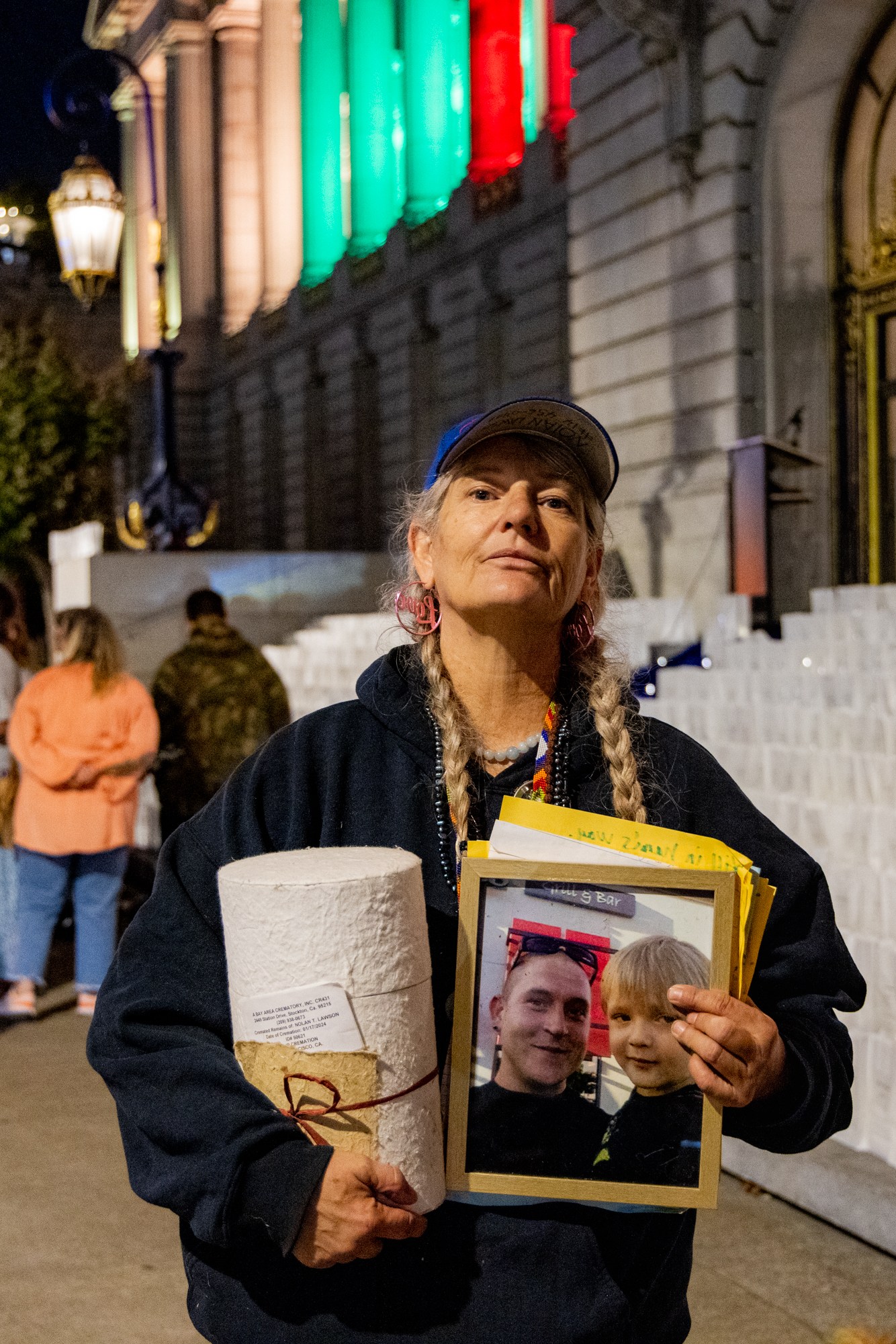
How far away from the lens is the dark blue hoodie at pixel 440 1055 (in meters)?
1.89

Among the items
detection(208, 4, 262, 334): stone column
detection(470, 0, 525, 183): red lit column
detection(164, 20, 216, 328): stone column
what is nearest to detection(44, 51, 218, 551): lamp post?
detection(470, 0, 525, 183): red lit column

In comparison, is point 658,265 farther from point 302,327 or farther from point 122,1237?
point 302,327

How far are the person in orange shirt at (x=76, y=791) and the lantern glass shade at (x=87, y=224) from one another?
587 cm

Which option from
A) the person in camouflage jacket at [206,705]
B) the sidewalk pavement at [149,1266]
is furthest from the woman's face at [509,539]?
the person in camouflage jacket at [206,705]

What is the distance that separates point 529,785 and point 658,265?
53.7 ft

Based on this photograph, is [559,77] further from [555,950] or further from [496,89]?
[555,950]

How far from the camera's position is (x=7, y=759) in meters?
8.31

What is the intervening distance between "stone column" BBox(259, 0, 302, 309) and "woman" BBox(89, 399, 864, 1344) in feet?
127

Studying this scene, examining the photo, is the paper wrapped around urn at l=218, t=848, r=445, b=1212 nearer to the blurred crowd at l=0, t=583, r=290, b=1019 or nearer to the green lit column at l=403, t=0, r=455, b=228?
the blurred crowd at l=0, t=583, r=290, b=1019

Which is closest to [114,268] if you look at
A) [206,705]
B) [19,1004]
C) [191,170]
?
[206,705]

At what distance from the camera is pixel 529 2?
90.4 feet

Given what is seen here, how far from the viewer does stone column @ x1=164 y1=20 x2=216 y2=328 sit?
4200 centimetres

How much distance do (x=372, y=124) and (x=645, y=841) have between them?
35227 mm

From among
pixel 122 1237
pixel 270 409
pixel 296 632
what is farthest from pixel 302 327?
pixel 122 1237
